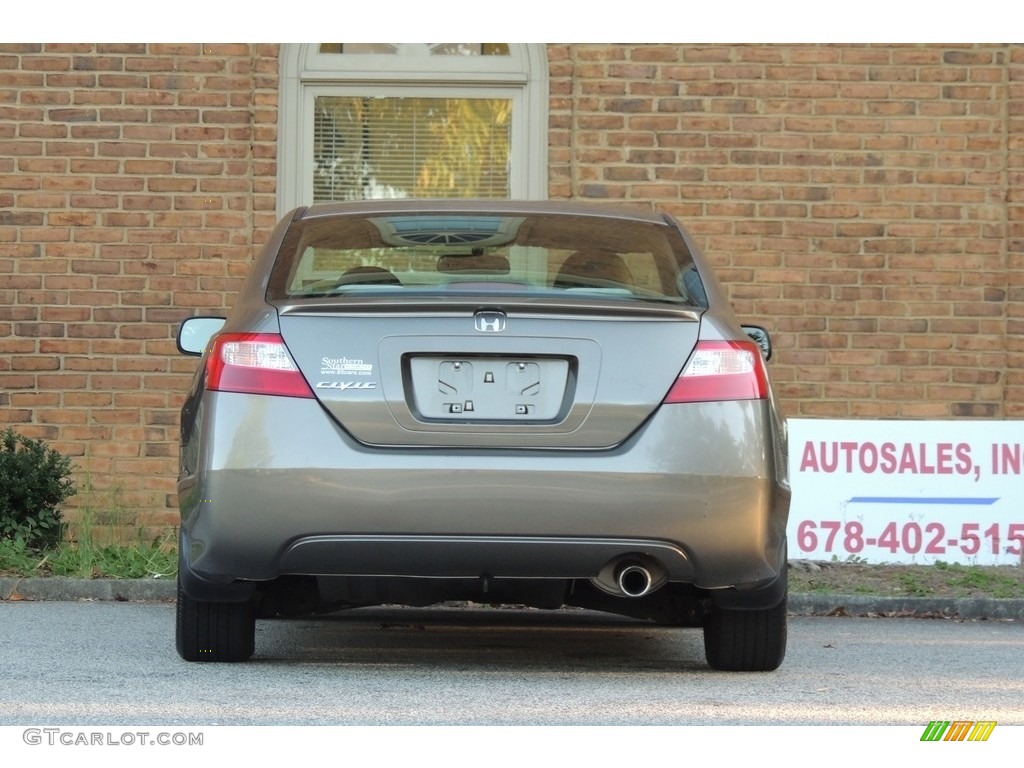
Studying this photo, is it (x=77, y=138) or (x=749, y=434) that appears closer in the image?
(x=749, y=434)

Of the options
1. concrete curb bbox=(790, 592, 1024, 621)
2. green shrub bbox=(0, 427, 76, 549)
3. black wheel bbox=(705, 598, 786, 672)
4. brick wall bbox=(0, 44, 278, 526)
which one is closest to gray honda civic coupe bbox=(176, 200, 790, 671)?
black wheel bbox=(705, 598, 786, 672)

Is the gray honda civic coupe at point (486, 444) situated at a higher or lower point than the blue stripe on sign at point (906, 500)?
higher

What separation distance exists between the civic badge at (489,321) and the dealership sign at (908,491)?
4.54 m

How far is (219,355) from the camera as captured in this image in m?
4.76

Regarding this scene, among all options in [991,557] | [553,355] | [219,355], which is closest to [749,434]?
[553,355]

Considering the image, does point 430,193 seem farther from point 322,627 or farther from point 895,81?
point 322,627

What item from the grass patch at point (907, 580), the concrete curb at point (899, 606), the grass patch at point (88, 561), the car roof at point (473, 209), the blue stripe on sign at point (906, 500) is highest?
the car roof at point (473, 209)

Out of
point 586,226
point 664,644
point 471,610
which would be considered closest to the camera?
point 586,226

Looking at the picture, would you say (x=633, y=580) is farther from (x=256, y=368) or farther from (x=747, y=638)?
(x=256, y=368)

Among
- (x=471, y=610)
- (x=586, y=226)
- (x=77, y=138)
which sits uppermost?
(x=77, y=138)

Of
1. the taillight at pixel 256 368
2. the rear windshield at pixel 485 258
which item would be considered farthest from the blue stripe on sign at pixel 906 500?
the taillight at pixel 256 368

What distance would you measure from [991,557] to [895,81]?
10.3 ft
